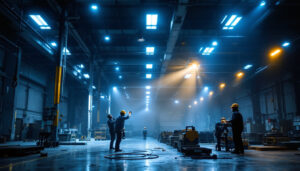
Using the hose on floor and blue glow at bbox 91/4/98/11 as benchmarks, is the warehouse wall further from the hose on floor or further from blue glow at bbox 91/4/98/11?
blue glow at bbox 91/4/98/11

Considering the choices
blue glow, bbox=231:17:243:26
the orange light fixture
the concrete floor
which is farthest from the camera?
the orange light fixture

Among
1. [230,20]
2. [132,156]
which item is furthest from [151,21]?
[132,156]

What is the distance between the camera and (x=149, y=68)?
2495 cm

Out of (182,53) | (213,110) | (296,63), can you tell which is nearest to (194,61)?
(182,53)

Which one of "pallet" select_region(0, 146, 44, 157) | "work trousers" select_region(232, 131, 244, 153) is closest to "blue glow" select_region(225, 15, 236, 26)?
"work trousers" select_region(232, 131, 244, 153)

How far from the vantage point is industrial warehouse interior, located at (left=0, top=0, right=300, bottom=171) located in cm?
871

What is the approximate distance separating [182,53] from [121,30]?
6.43 m

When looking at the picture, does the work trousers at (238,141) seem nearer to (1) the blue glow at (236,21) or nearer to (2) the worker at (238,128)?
(2) the worker at (238,128)

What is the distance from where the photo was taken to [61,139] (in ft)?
51.5

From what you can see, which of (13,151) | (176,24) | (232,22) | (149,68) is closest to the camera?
(13,151)

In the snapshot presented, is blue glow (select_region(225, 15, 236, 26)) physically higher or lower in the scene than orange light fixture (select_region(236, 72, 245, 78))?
higher

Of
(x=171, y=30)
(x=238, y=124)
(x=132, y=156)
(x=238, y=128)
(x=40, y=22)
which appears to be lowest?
(x=132, y=156)

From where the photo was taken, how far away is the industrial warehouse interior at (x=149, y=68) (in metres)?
8.71

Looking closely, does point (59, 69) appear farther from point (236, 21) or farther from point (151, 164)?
point (236, 21)
